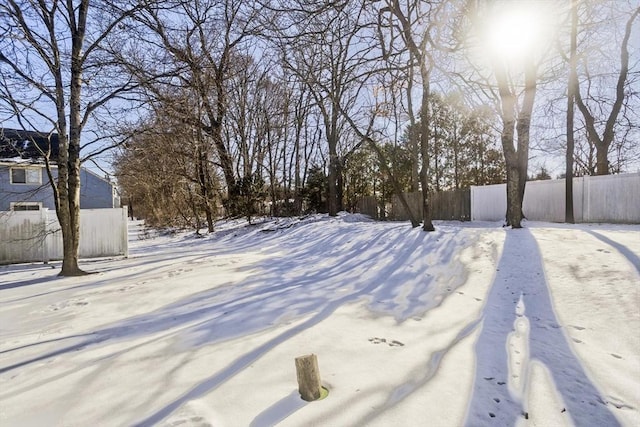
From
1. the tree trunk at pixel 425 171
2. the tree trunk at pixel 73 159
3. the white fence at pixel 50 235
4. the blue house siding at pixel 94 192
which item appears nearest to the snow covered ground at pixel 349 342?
the tree trunk at pixel 73 159

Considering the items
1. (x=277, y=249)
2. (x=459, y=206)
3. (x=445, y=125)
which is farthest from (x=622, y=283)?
(x=445, y=125)

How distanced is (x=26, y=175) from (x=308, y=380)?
24045 mm

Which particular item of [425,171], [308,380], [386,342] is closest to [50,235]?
[386,342]

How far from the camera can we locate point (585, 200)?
40.1 feet

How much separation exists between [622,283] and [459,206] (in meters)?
13.6

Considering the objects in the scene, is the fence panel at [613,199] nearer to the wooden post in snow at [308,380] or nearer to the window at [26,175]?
the wooden post in snow at [308,380]

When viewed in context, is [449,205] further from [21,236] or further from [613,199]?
[21,236]

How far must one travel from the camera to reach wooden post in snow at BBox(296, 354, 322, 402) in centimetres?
224

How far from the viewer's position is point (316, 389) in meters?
2.26

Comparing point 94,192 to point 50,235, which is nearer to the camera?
point 50,235

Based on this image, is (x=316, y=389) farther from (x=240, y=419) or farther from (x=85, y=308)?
(x=85, y=308)

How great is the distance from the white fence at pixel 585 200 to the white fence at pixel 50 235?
1457 cm

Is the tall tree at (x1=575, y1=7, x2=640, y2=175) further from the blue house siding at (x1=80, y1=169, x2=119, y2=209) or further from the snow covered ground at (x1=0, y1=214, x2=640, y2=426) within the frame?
the blue house siding at (x1=80, y1=169, x2=119, y2=209)

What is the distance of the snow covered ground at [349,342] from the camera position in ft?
7.13
